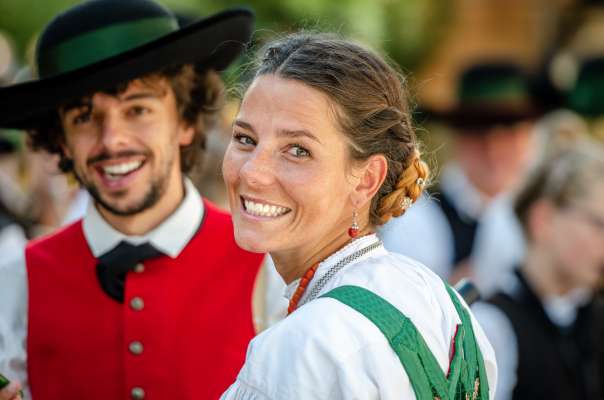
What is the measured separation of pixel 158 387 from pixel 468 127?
4566 mm

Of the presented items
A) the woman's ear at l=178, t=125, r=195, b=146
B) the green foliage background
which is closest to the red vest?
the woman's ear at l=178, t=125, r=195, b=146

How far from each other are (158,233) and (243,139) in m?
0.79

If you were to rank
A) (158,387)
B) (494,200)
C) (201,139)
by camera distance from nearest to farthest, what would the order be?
(158,387) → (201,139) → (494,200)

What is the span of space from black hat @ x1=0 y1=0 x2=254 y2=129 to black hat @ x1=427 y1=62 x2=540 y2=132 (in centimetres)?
425

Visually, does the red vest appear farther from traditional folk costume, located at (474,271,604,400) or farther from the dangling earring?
traditional folk costume, located at (474,271,604,400)

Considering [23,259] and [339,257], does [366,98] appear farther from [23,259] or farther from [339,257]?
[23,259]

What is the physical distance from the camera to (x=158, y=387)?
2.78 meters

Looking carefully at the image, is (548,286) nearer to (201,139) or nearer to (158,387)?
(201,139)

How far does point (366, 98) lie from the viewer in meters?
2.19

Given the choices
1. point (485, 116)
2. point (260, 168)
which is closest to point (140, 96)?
point (260, 168)

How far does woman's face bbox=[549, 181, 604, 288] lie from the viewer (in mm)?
4266

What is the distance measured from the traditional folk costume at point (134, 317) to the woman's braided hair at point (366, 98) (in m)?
0.72

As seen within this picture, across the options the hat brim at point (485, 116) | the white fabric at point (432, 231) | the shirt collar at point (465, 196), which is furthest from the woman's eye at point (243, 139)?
the hat brim at point (485, 116)

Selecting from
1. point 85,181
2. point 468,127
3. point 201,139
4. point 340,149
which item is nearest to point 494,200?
point 468,127
